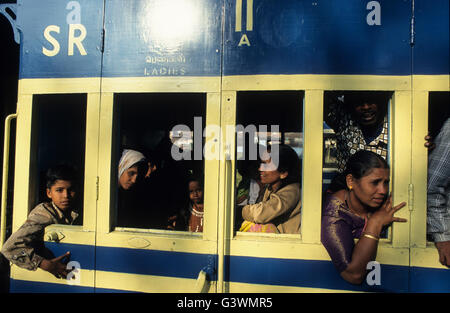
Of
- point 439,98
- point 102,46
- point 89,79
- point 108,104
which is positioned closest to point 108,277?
point 108,104

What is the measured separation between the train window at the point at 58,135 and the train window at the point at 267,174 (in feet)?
4.15

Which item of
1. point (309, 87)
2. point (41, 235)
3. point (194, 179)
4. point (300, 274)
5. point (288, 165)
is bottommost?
point (300, 274)

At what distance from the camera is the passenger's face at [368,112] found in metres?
1.89

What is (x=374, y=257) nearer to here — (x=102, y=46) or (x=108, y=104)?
(x=108, y=104)

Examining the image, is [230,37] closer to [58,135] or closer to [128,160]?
[128,160]

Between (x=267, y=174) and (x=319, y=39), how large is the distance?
920mm

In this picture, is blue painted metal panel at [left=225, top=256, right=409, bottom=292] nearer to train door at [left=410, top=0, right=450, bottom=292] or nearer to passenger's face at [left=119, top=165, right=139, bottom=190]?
train door at [left=410, top=0, right=450, bottom=292]

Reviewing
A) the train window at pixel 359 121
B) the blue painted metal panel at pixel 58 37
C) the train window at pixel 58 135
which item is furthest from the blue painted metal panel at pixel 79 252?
the train window at pixel 359 121

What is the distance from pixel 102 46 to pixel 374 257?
2046 millimetres

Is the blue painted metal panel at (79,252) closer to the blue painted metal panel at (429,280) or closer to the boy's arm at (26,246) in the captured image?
the boy's arm at (26,246)

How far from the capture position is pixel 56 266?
6.25ft

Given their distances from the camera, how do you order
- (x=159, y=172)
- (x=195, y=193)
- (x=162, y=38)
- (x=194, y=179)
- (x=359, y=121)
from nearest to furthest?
(x=162, y=38) → (x=359, y=121) → (x=195, y=193) → (x=194, y=179) → (x=159, y=172)

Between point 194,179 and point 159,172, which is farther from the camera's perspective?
point 159,172

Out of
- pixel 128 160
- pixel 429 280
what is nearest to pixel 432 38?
pixel 429 280
